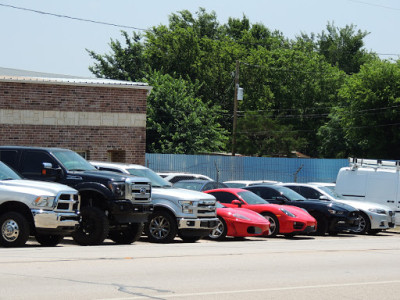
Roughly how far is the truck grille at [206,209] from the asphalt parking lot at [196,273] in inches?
94.9

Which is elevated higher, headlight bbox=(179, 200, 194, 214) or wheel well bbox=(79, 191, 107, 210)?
wheel well bbox=(79, 191, 107, 210)

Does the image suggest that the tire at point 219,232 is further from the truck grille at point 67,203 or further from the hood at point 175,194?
the truck grille at point 67,203

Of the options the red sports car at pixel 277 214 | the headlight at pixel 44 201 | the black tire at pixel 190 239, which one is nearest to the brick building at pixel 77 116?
the red sports car at pixel 277 214

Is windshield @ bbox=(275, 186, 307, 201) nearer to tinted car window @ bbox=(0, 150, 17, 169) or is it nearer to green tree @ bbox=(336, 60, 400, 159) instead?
tinted car window @ bbox=(0, 150, 17, 169)

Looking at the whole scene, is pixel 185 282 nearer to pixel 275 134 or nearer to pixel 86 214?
pixel 86 214

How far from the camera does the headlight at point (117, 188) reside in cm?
1748

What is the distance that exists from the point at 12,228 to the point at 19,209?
0.52 m

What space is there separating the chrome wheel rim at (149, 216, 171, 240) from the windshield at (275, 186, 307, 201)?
22.8 ft

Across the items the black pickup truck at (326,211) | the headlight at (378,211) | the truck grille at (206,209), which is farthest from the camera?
the headlight at (378,211)

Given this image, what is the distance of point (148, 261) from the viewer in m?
13.4

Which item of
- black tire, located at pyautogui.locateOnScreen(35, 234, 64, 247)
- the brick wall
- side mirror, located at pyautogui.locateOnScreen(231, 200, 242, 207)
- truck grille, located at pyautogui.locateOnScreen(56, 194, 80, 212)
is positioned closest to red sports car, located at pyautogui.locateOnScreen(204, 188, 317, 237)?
side mirror, located at pyautogui.locateOnScreen(231, 200, 242, 207)

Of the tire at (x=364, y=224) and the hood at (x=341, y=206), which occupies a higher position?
the hood at (x=341, y=206)

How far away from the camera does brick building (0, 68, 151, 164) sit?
98.3 feet

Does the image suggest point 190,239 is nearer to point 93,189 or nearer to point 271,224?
point 271,224
